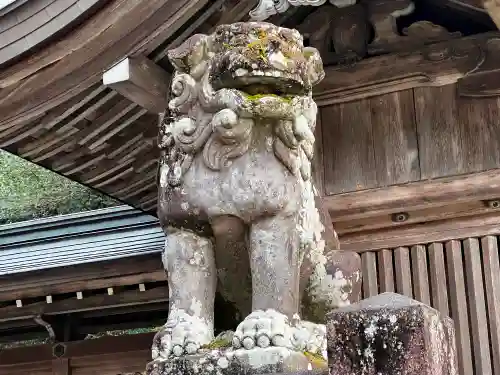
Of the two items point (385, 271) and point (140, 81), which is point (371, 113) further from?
point (140, 81)

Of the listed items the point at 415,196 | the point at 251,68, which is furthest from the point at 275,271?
the point at 415,196

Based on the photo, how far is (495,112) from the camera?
4527 millimetres

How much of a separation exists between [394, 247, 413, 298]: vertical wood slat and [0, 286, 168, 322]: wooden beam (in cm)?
211

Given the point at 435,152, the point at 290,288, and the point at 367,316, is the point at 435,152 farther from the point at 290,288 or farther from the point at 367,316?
the point at 367,316

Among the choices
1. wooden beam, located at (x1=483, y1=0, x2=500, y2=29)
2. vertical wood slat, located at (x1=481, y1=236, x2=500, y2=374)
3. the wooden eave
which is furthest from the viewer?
vertical wood slat, located at (x1=481, y1=236, x2=500, y2=374)

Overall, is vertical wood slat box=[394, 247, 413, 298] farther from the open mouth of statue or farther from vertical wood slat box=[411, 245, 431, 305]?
the open mouth of statue

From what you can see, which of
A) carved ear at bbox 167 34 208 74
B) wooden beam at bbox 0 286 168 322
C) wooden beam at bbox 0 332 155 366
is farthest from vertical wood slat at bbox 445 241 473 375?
wooden beam at bbox 0 332 155 366

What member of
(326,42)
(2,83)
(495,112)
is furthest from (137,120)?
(495,112)

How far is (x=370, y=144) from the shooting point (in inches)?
187

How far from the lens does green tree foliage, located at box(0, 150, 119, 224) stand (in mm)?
15453

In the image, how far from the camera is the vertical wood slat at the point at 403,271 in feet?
15.1

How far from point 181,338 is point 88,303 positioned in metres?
3.79

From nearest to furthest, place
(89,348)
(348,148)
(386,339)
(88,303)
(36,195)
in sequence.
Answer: (386,339), (348,148), (88,303), (89,348), (36,195)

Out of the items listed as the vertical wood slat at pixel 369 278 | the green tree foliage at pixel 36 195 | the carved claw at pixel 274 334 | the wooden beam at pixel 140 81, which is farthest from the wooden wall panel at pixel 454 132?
the green tree foliage at pixel 36 195
